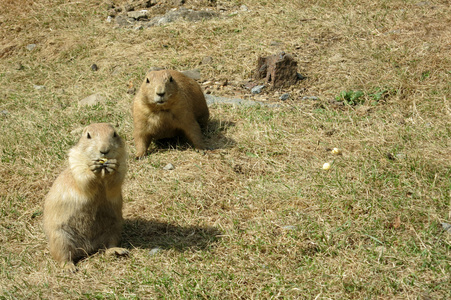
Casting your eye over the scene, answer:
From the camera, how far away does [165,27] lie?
928 cm

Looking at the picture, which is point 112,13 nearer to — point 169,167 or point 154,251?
point 169,167

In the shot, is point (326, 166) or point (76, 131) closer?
point (326, 166)

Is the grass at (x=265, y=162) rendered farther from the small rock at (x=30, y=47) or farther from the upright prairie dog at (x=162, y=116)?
the upright prairie dog at (x=162, y=116)

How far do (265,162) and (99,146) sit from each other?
1.99 metres

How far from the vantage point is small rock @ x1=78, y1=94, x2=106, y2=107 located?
23.8ft

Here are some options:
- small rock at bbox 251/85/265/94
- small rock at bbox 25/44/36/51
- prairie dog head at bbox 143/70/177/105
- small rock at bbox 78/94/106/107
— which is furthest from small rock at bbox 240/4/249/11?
prairie dog head at bbox 143/70/177/105

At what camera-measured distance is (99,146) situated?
3.68 meters

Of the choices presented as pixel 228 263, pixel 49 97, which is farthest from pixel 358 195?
pixel 49 97

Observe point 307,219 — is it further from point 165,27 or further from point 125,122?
point 165,27

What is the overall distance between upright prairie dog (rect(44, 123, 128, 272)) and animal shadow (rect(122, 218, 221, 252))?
232 mm

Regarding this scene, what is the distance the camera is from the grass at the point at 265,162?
3.54 metres

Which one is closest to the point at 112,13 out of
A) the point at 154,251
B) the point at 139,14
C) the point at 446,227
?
the point at 139,14

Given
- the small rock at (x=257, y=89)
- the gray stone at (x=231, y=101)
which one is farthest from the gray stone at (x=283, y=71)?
the gray stone at (x=231, y=101)

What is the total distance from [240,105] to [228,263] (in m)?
3.21
